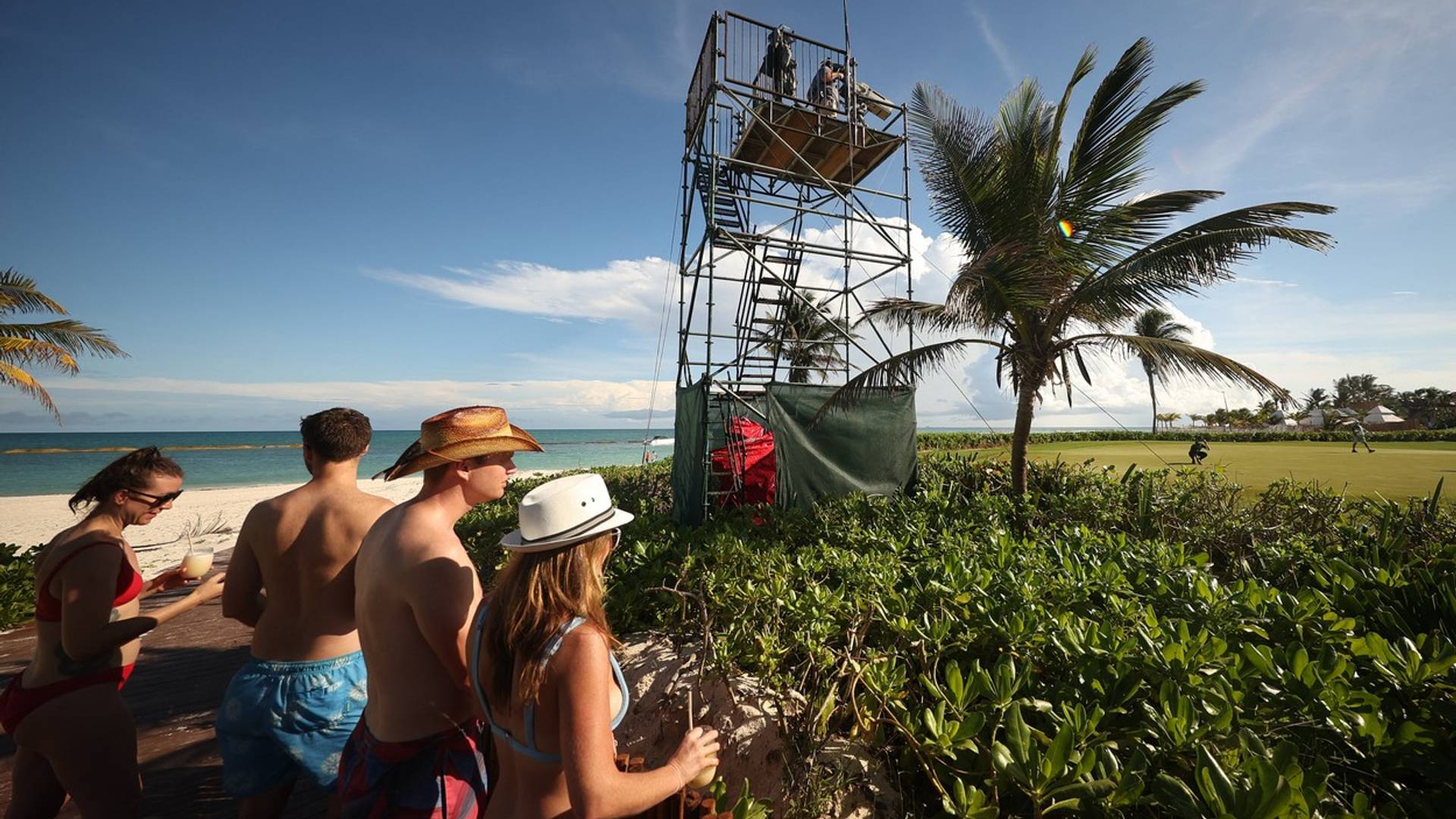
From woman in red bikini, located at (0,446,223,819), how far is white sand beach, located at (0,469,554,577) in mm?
3684

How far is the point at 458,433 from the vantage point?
6.43 ft

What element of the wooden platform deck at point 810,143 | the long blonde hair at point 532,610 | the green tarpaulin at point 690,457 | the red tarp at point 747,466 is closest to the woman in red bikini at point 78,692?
the long blonde hair at point 532,610

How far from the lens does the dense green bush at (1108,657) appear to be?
4.73 ft

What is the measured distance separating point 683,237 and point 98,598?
7933mm

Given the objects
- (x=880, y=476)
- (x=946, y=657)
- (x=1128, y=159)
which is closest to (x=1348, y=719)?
(x=946, y=657)

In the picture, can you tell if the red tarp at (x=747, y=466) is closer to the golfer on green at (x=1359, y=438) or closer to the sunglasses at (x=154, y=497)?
the sunglasses at (x=154, y=497)

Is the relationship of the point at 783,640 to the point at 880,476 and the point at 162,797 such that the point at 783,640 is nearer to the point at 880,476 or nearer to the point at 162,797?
the point at 162,797

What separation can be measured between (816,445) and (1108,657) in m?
5.35

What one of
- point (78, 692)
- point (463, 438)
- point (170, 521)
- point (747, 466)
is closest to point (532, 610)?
point (463, 438)

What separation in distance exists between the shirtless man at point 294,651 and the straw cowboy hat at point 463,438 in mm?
659

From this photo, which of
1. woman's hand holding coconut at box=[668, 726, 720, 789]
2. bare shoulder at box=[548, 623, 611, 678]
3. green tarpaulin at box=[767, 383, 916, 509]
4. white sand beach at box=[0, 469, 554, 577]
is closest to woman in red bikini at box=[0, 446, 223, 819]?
bare shoulder at box=[548, 623, 611, 678]

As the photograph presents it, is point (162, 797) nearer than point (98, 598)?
No

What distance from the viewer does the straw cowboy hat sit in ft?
6.28

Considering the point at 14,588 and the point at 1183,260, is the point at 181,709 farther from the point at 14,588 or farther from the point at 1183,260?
the point at 1183,260
